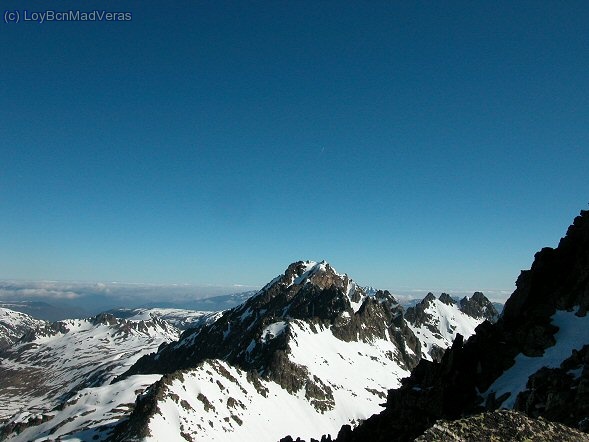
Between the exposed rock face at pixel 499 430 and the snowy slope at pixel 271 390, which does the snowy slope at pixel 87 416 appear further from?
the exposed rock face at pixel 499 430

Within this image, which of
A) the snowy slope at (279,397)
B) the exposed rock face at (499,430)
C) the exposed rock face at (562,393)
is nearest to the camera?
the exposed rock face at (499,430)

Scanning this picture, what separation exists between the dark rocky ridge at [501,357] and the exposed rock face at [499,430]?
14794mm

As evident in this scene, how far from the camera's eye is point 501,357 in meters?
39.2

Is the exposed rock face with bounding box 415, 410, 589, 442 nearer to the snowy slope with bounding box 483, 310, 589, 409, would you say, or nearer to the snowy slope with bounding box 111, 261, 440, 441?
the snowy slope with bounding box 483, 310, 589, 409

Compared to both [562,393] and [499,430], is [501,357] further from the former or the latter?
[499,430]

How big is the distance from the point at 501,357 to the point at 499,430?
27.3 m

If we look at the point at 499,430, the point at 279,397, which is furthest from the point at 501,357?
the point at 279,397

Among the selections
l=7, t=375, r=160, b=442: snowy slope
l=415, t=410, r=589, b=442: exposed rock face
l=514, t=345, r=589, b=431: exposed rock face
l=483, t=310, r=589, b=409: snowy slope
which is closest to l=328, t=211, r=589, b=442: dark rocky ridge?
l=514, t=345, r=589, b=431: exposed rock face

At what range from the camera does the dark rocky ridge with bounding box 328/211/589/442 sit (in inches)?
1357

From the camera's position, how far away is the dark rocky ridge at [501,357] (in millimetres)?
34469

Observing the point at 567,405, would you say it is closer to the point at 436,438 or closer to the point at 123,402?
the point at 436,438

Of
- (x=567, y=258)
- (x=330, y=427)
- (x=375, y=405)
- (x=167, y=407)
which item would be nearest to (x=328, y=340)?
(x=375, y=405)

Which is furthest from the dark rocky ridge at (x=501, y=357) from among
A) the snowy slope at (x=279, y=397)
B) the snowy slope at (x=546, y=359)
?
the snowy slope at (x=279, y=397)

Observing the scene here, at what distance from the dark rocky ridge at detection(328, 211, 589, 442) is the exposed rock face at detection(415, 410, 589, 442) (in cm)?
1479
